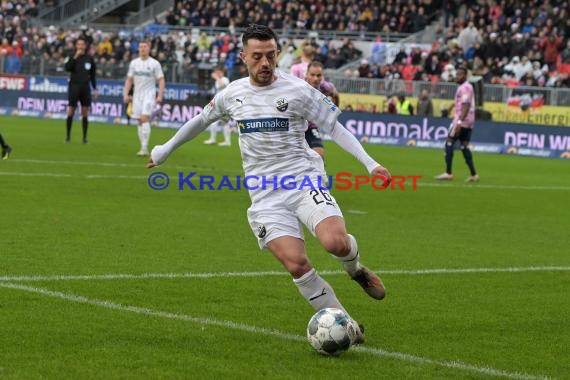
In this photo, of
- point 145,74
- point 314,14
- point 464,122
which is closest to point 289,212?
point 464,122

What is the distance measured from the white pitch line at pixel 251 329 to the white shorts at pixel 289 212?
605mm

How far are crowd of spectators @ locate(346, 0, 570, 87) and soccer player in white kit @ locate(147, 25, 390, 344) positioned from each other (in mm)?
28098

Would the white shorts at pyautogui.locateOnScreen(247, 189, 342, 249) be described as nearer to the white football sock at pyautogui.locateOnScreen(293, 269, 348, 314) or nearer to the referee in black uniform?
the white football sock at pyautogui.locateOnScreen(293, 269, 348, 314)

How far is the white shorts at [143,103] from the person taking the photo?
25.1m

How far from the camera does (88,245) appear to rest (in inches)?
468

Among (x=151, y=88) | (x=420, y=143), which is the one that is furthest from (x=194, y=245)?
(x=420, y=143)

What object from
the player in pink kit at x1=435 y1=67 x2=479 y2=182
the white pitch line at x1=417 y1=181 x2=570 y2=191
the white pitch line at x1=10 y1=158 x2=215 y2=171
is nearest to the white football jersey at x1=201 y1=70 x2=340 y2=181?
the white pitch line at x1=417 y1=181 x2=570 y2=191

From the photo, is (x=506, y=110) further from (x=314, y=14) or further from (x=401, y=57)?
(x=314, y=14)

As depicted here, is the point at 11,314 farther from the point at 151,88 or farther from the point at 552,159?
the point at 552,159

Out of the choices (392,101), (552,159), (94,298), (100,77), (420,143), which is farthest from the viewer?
(100,77)

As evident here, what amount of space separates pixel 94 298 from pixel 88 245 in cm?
305

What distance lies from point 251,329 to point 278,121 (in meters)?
1.41

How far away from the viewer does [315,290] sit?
7.65 metres

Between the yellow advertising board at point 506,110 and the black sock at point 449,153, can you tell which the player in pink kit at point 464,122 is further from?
the yellow advertising board at point 506,110
